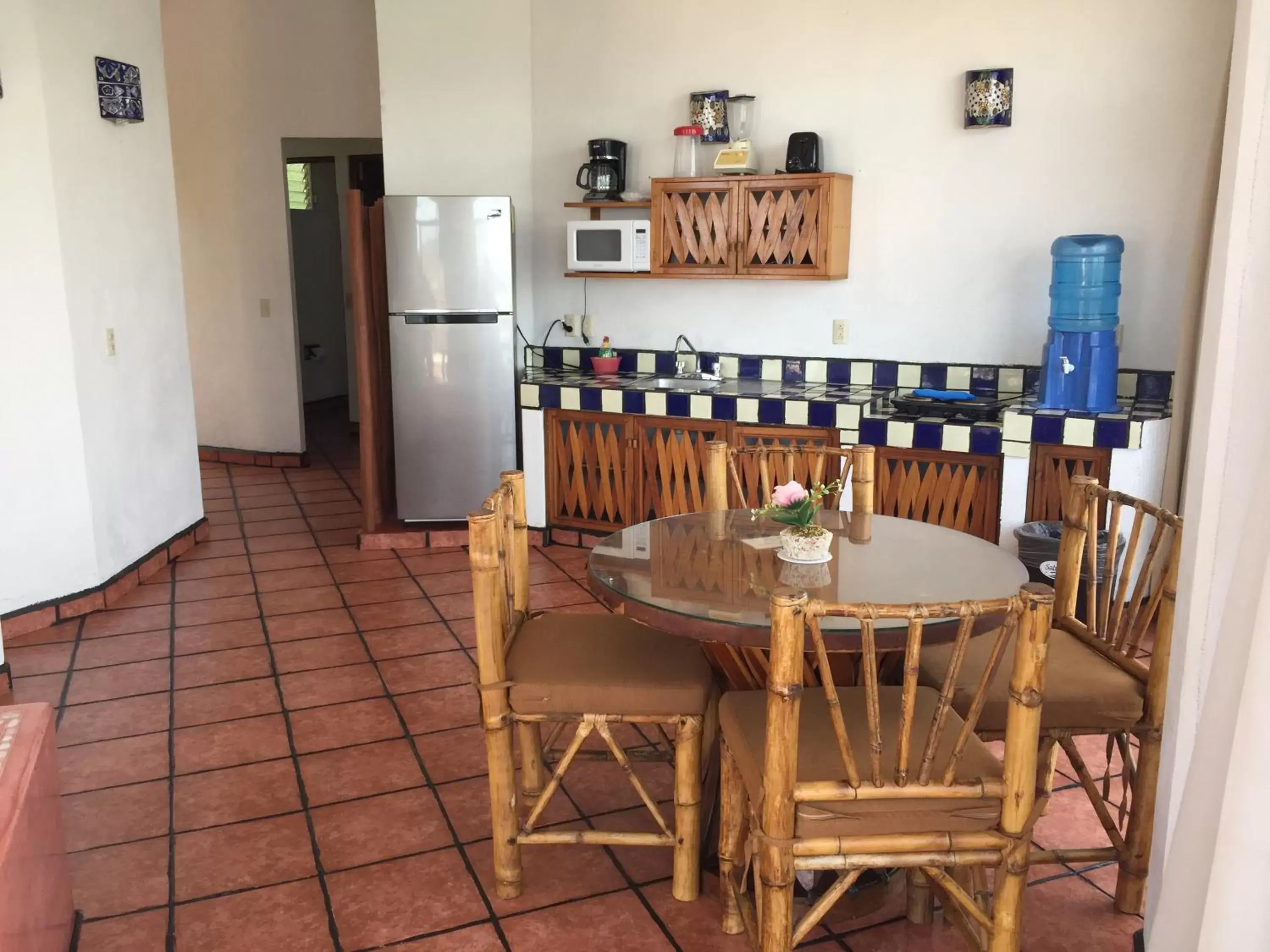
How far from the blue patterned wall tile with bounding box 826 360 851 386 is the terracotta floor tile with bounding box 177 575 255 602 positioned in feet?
9.18

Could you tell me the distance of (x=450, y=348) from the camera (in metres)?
5.13

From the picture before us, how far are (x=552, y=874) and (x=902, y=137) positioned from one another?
3516 millimetres

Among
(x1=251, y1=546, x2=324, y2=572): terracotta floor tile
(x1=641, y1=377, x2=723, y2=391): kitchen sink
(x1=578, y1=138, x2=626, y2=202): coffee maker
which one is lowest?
(x1=251, y1=546, x2=324, y2=572): terracotta floor tile

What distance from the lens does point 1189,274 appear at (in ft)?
12.7

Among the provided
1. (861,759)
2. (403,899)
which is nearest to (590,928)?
(403,899)

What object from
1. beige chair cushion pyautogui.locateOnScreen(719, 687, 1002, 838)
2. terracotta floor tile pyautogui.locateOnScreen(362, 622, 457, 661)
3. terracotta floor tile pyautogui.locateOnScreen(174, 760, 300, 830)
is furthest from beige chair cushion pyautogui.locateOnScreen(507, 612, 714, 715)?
terracotta floor tile pyautogui.locateOnScreen(362, 622, 457, 661)

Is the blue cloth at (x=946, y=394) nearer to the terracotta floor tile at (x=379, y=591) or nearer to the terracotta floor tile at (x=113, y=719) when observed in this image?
the terracotta floor tile at (x=379, y=591)

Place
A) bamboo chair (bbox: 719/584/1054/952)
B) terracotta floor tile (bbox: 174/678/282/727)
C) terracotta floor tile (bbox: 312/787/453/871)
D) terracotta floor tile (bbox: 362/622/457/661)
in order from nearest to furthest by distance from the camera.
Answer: bamboo chair (bbox: 719/584/1054/952), terracotta floor tile (bbox: 312/787/453/871), terracotta floor tile (bbox: 174/678/282/727), terracotta floor tile (bbox: 362/622/457/661)

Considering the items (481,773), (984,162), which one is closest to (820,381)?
(984,162)

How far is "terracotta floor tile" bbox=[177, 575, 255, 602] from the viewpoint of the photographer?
4570 millimetres

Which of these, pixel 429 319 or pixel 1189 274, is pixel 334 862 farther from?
pixel 1189 274

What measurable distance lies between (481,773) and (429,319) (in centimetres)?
271

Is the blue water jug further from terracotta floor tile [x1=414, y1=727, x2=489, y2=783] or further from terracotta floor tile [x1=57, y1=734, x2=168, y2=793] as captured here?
terracotta floor tile [x1=57, y1=734, x2=168, y2=793]

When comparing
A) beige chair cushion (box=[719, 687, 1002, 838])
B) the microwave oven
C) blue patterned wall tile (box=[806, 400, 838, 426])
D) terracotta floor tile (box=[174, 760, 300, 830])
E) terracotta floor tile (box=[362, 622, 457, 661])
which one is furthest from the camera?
the microwave oven
